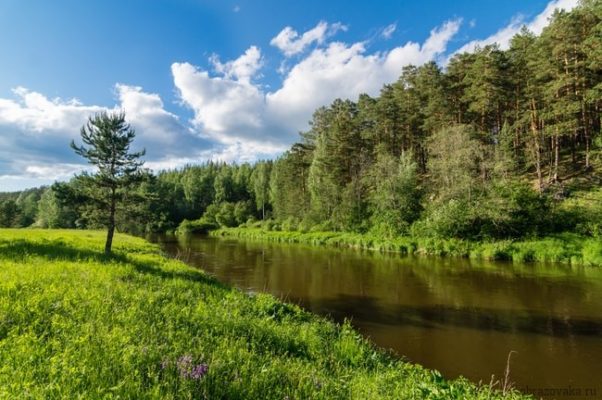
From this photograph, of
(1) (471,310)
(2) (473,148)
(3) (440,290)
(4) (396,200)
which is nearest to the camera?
(1) (471,310)

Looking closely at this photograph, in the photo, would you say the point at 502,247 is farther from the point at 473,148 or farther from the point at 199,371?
the point at 199,371

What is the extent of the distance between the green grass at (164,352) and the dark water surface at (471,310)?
8.75ft

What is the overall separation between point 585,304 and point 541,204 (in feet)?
60.9

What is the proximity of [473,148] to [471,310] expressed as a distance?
24.6 metres

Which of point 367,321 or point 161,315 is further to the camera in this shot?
point 367,321

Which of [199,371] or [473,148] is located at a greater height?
[473,148]

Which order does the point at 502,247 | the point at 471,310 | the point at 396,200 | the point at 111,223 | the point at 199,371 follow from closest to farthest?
1. the point at 199,371
2. the point at 471,310
3. the point at 111,223
4. the point at 502,247
5. the point at 396,200

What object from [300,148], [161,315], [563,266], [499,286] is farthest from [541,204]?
[300,148]

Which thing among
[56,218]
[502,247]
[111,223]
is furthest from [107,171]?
[56,218]

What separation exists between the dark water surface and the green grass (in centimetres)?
267

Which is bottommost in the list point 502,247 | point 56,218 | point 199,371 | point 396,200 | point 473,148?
point 199,371

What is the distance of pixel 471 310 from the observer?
1357 centimetres

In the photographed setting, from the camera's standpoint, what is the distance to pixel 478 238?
30.8 meters

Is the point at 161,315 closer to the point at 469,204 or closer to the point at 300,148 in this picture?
the point at 469,204
